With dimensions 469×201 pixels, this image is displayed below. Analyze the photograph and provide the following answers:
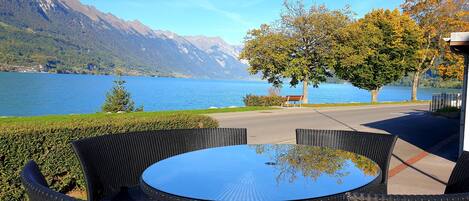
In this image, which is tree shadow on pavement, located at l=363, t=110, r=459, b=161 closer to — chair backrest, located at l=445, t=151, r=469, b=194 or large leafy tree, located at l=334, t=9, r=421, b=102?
chair backrest, located at l=445, t=151, r=469, b=194

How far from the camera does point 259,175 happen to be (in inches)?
161

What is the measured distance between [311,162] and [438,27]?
162ft

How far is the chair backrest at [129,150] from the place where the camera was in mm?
4734

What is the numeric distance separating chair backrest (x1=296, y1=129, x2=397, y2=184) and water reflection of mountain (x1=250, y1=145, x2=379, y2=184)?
0.62 m

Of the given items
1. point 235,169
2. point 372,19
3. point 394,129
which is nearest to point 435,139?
point 394,129

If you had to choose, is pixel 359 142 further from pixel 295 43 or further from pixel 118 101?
pixel 295 43

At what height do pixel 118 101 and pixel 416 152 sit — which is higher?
pixel 118 101

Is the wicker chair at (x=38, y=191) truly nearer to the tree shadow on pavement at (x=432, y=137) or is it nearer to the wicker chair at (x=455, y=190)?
the wicker chair at (x=455, y=190)

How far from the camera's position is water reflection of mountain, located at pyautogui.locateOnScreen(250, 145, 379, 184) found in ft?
13.8

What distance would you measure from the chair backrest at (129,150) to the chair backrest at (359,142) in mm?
1074

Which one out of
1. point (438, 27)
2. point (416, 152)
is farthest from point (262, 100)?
point (438, 27)

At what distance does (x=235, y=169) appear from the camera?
4430 mm

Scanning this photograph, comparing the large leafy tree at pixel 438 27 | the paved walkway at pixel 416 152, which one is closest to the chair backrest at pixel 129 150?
the paved walkway at pixel 416 152

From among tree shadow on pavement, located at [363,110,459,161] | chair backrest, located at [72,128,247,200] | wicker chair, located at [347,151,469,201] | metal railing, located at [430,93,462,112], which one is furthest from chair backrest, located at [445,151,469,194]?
metal railing, located at [430,93,462,112]
